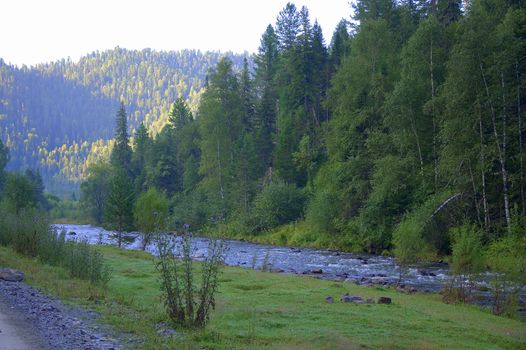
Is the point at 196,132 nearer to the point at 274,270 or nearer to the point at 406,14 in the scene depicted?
the point at 406,14

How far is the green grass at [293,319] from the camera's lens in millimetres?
12508

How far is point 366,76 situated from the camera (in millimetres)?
49562

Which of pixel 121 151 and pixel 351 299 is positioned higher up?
pixel 121 151

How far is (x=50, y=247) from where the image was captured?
73.8ft

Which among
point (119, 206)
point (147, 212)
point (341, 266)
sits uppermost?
point (119, 206)

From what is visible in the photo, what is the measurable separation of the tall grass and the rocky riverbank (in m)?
3.41

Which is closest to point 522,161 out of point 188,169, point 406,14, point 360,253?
point 360,253

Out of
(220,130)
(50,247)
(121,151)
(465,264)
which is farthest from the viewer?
(121,151)

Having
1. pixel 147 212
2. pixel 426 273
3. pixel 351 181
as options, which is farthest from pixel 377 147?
pixel 147 212

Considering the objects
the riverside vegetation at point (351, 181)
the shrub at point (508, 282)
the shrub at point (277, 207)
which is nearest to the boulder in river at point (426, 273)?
the riverside vegetation at point (351, 181)

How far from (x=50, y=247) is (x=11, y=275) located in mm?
5054

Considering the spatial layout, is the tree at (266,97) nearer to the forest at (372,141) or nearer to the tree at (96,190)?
the forest at (372,141)

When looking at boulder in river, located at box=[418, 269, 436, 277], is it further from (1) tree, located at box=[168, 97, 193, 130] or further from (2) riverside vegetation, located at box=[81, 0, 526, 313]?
(1) tree, located at box=[168, 97, 193, 130]

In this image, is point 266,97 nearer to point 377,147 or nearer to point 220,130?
point 220,130
